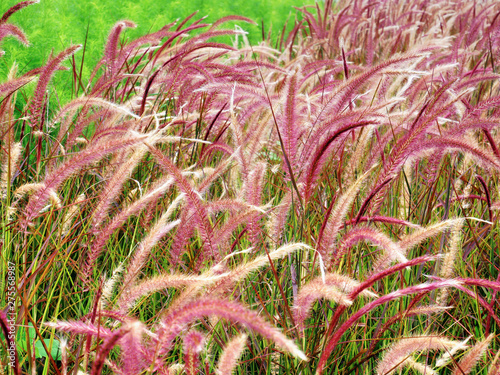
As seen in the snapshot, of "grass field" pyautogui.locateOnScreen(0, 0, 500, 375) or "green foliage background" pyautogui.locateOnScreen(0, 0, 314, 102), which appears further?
"green foliage background" pyautogui.locateOnScreen(0, 0, 314, 102)

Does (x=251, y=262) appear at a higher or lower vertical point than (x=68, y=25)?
lower

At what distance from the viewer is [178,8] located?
4.34 meters

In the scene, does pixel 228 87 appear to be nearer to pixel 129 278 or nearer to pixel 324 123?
pixel 324 123

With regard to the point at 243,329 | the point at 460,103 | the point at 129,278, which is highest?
the point at 460,103

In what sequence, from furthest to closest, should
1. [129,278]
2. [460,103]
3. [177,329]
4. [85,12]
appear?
1. [85,12]
2. [460,103]
3. [129,278]
4. [177,329]

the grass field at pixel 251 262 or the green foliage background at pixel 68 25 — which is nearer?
the grass field at pixel 251 262

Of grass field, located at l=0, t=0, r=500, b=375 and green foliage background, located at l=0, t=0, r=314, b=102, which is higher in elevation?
green foliage background, located at l=0, t=0, r=314, b=102

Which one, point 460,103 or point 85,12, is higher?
point 85,12

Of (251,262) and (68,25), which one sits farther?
(68,25)

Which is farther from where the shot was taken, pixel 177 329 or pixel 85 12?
pixel 85 12

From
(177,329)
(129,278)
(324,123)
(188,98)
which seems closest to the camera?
(177,329)

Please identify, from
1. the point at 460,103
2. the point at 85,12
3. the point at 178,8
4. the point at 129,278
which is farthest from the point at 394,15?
the point at 129,278

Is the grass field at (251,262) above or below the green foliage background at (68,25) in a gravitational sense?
below

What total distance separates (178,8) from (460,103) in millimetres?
3212
